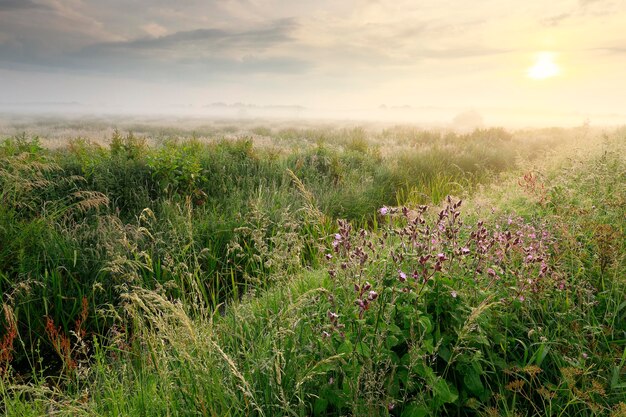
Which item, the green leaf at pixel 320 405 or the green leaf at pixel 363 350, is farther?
the green leaf at pixel 320 405

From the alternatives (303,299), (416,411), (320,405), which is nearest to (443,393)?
(416,411)

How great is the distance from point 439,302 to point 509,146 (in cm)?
1513

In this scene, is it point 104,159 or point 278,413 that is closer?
point 278,413

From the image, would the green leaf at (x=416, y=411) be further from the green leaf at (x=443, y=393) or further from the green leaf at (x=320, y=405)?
the green leaf at (x=320, y=405)

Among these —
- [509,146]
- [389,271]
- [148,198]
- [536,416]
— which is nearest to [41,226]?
[148,198]

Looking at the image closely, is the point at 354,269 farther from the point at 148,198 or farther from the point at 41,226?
the point at 148,198

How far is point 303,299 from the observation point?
2.23 m

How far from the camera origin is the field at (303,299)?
2512 mm

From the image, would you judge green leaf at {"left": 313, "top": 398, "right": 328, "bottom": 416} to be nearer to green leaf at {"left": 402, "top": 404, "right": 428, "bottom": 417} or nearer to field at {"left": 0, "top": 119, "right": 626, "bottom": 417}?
field at {"left": 0, "top": 119, "right": 626, "bottom": 417}

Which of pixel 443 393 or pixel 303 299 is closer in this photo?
pixel 303 299

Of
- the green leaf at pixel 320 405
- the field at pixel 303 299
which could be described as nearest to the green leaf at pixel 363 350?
the field at pixel 303 299

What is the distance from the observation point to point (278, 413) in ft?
8.10

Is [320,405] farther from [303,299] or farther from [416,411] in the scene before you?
[303,299]

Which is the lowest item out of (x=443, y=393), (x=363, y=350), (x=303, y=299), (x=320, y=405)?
(x=320, y=405)
